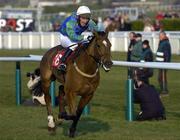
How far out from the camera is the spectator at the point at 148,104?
1386 cm

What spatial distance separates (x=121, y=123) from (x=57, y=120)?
1387 millimetres

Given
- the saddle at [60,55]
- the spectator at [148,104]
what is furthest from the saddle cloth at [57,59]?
the spectator at [148,104]

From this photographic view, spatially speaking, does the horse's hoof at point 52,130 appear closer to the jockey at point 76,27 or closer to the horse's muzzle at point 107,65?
the jockey at point 76,27

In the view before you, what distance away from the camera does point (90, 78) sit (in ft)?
38.0

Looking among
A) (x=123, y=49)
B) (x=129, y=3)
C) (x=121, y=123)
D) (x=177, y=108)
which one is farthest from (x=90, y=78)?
(x=129, y=3)

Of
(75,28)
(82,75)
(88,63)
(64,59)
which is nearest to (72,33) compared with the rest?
(75,28)

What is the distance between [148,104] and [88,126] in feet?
4.51

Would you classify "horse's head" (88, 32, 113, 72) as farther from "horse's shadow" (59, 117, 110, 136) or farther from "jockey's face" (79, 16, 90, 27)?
"horse's shadow" (59, 117, 110, 136)

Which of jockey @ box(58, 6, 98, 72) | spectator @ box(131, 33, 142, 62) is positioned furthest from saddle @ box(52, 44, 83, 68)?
spectator @ box(131, 33, 142, 62)

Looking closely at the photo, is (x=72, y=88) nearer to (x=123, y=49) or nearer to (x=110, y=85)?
(x=110, y=85)

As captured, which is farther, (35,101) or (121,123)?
(35,101)

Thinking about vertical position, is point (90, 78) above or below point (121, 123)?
above

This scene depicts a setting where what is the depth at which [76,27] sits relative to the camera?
39.6ft

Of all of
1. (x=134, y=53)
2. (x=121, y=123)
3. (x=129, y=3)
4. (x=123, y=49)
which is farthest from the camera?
(x=129, y=3)
